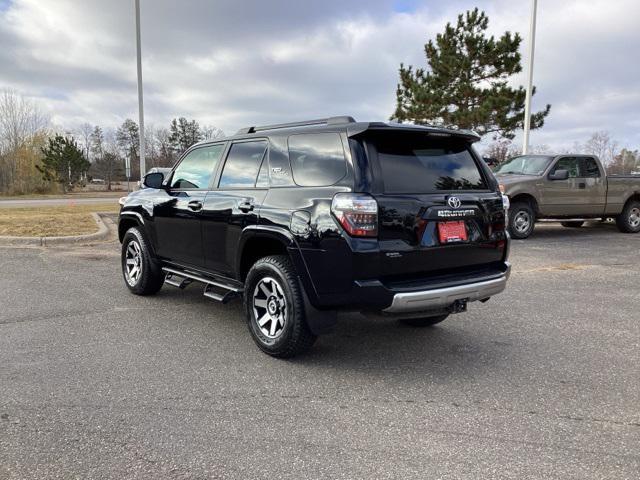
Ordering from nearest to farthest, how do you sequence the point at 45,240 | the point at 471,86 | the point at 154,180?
the point at 154,180
the point at 45,240
the point at 471,86

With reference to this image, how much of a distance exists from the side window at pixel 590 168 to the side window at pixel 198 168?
32.8 ft

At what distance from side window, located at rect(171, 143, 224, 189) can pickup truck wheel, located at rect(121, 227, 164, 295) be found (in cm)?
90

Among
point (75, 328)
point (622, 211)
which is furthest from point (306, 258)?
point (622, 211)

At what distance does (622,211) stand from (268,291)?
11.9 m

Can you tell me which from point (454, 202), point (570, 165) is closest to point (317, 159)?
point (454, 202)

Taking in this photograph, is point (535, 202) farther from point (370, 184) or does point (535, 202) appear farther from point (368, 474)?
point (368, 474)

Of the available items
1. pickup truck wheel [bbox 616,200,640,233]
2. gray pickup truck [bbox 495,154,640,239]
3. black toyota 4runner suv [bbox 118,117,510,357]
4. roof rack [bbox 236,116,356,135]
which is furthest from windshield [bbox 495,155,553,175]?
roof rack [bbox 236,116,356,135]

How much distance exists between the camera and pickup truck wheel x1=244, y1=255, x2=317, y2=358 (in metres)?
3.86

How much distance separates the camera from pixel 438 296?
362cm

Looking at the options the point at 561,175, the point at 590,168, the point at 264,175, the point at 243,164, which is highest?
the point at 590,168

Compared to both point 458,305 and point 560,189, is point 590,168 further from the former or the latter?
point 458,305

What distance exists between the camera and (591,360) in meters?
4.18

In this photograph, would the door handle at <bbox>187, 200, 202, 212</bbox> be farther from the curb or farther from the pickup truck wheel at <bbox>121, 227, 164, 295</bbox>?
the curb

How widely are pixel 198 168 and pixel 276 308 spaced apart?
2085mm
